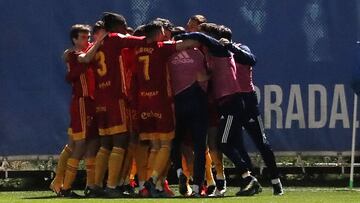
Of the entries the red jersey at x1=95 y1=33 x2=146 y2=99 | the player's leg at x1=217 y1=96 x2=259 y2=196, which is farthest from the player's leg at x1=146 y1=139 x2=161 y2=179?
the player's leg at x1=217 y1=96 x2=259 y2=196

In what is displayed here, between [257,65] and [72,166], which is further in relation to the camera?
[257,65]

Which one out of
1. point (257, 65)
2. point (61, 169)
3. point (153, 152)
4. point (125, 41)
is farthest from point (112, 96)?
point (257, 65)

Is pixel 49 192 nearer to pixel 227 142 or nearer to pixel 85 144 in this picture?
pixel 85 144

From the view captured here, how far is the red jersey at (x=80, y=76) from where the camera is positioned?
956cm

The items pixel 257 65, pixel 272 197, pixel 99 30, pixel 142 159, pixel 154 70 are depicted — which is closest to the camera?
pixel 272 197

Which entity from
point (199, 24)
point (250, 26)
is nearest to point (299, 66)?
point (250, 26)

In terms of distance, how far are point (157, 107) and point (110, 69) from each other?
Result: 20.4 inches

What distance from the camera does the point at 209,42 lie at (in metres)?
9.18

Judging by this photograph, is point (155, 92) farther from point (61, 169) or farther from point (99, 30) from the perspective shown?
point (61, 169)

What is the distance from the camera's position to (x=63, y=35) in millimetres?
11461

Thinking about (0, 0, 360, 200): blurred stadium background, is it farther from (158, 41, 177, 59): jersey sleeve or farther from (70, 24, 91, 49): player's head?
(158, 41, 177, 59): jersey sleeve

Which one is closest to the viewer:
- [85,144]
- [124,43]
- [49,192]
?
[124,43]

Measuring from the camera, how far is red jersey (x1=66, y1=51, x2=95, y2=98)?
9562mm

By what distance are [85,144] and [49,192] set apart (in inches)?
52.6
